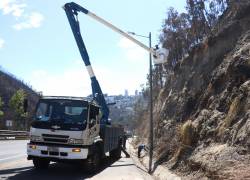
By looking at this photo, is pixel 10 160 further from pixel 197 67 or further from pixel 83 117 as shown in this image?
pixel 197 67

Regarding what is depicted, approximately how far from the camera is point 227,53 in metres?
25.9

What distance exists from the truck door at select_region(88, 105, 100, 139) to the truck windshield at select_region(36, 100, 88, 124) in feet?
1.11

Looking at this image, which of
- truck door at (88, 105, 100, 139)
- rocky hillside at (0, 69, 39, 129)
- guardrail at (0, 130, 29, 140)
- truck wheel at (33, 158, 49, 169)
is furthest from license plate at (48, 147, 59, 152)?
rocky hillside at (0, 69, 39, 129)

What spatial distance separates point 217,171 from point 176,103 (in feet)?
64.7

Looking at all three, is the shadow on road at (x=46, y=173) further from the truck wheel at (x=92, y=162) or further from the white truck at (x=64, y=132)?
the white truck at (x=64, y=132)

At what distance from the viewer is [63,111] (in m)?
18.0

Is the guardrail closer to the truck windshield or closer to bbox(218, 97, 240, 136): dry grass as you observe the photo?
the truck windshield

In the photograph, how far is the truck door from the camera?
1820cm

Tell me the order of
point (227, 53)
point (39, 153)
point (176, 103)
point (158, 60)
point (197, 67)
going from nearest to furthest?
point (39, 153) → point (227, 53) → point (158, 60) → point (197, 67) → point (176, 103)

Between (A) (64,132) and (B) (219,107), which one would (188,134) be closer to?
(B) (219,107)

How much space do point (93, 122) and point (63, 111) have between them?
1383 mm

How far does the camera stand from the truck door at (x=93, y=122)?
18203 millimetres

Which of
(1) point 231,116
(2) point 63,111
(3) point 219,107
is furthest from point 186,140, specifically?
(2) point 63,111

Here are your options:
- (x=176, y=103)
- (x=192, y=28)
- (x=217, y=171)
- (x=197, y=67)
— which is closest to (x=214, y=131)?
(x=217, y=171)
